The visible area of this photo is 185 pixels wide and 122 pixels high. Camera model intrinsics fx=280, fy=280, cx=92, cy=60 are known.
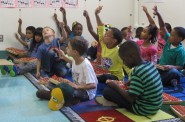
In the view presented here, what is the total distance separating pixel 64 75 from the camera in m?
3.49

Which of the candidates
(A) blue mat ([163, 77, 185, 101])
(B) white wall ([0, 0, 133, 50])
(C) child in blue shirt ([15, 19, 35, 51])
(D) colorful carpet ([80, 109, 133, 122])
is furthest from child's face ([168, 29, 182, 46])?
(C) child in blue shirt ([15, 19, 35, 51])

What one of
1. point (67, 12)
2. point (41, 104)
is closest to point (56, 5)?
point (67, 12)

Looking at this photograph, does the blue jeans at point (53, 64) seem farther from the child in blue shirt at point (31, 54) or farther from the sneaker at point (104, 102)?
the sneaker at point (104, 102)

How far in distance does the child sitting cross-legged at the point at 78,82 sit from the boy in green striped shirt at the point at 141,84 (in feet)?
1.01

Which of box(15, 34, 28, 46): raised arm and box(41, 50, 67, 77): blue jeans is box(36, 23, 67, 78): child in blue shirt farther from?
box(15, 34, 28, 46): raised arm

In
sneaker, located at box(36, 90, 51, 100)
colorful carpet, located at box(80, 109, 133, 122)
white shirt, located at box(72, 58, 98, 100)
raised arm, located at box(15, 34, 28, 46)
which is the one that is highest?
raised arm, located at box(15, 34, 28, 46)

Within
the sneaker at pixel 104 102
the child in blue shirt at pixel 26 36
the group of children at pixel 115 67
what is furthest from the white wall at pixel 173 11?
the sneaker at pixel 104 102

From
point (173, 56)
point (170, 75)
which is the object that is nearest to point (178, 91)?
point (170, 75)

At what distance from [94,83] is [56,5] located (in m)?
2.46

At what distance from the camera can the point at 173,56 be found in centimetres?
328

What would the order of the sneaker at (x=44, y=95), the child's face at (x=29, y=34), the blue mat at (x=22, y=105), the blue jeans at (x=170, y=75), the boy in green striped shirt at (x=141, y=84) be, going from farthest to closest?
the child's face at (x=29, y=34)
the blue jeans at (x=170, y=75)
the sneaker at (x=44, y=95)
the blue mat at (x=22, y=105)
the boy in green striped shirt at (x=141, y=84)

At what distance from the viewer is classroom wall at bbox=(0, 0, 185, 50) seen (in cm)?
423

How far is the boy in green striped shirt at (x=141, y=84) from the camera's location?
6.42 ft

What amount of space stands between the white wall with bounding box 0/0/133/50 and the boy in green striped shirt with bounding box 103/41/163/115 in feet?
8.71
